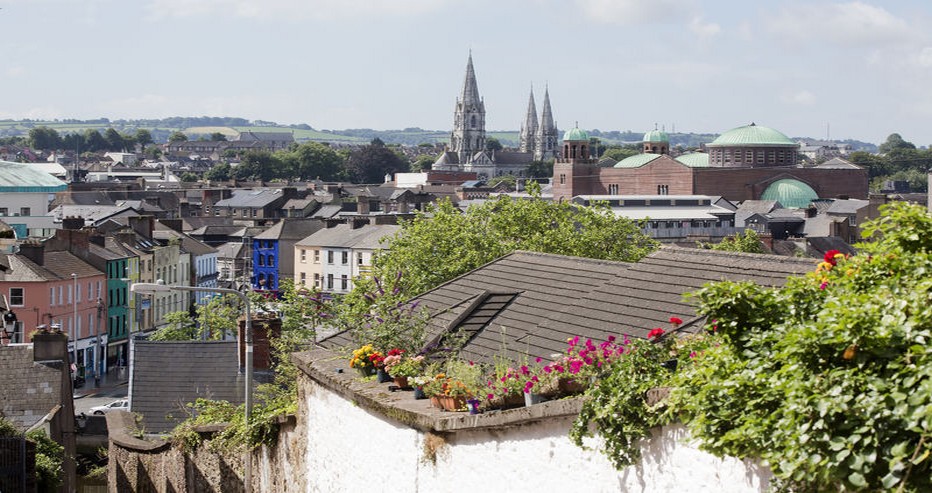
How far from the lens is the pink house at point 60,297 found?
68.9 m

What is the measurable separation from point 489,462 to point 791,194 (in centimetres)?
15783

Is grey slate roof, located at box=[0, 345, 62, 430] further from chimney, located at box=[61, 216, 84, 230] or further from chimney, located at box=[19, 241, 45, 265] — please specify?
chimney, located at box=[61, 216, 84, 230]

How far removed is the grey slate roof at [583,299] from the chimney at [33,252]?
53.9 meters

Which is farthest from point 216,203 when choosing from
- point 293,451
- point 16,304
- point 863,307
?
point 863,307

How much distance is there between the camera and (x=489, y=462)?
526 inches

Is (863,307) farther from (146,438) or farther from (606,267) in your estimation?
(146,438)

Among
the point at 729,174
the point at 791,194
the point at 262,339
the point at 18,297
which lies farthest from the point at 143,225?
the point at 729,174

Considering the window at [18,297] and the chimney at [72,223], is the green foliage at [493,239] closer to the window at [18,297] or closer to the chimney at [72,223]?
the window at [18,297]

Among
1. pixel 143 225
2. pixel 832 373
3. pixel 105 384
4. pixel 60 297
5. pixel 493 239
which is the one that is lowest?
pixel 105 384

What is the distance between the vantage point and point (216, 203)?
16850cm

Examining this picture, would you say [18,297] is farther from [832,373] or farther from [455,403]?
[832,373]

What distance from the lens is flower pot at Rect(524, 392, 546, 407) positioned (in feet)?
41.3

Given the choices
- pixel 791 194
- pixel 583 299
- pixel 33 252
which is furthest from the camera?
pixel 791 194

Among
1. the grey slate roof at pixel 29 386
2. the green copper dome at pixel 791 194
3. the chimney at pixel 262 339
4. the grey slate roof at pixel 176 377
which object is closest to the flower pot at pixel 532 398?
the grey slate roof at pixel 176 377
